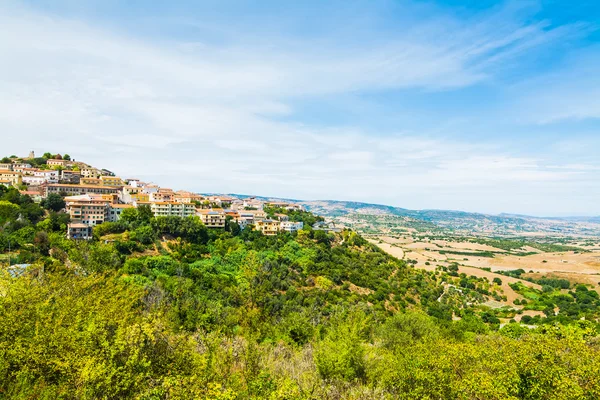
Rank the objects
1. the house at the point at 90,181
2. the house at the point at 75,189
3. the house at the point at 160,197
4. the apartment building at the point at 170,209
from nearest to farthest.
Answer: the house at the point at 75,189 → the apartment building at the point at 170,209 → the house at the point at 160,197 → the house at the point at 90,181

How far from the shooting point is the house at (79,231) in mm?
52706

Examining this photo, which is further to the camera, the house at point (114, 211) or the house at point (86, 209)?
the house at point (114, 211)

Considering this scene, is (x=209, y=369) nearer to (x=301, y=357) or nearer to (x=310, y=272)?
Answer: (x=301, y=357)

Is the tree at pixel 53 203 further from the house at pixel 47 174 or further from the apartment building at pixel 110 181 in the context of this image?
the apartment building at pixel 110 181

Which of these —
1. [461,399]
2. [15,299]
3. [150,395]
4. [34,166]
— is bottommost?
[461,399]

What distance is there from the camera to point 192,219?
65562 mm

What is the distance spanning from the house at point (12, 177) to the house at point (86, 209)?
18036 millimetres

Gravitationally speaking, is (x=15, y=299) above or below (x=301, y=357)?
above

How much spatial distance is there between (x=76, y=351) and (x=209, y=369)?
510 centimetres

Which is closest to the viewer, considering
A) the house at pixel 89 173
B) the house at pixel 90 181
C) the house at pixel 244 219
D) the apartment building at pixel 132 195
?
the apartment building at pixel 132 195

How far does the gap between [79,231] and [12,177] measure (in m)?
31.6

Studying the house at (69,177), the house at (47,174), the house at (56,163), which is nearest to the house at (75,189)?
the house at (69,177)

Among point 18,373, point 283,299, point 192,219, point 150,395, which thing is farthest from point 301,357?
point 192,219

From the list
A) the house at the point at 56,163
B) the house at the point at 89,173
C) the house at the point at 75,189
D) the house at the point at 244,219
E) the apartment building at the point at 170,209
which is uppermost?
the house at the point at 56,163
